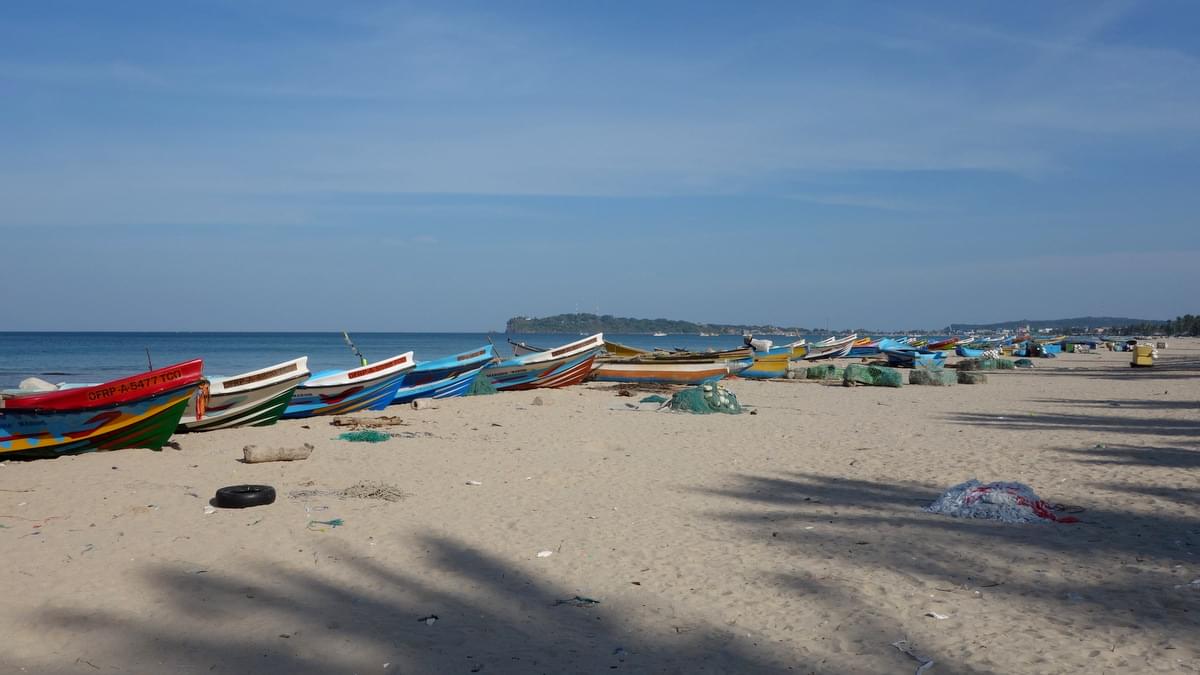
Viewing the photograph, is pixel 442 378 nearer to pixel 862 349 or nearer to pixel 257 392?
pixel 257 392

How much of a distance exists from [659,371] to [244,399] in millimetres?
13769

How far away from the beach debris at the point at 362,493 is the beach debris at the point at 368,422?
18.8 feet

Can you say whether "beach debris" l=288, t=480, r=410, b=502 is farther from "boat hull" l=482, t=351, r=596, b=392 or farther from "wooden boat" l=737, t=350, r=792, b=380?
"wooden boat" l=737, t=350, r=792, b=380

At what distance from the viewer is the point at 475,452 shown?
482 inches

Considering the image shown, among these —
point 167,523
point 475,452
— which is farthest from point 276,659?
point 475,452

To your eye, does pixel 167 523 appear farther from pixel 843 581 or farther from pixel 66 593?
pixel 843 581

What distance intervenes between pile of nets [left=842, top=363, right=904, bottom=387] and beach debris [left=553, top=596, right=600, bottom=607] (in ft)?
75.4

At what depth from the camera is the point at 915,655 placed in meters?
4.76

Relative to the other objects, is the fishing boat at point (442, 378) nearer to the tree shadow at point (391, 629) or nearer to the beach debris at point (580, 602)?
the tree shadow at point (391, 629)

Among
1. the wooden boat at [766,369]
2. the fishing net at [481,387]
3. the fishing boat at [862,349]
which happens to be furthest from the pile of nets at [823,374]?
the fishing boat at [862,349]

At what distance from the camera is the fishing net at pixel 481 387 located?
2175 cm

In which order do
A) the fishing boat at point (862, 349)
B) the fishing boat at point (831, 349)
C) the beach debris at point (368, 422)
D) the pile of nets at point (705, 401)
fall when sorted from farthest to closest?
the fishing boat at point (862, 349), the fishing boat at point (831, 349), the pile of nets at point (705, 401), the beach debris at point (368, 422)

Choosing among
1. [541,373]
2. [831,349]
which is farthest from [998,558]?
[831,349]

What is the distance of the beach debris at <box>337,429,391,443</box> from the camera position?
13195 mm
